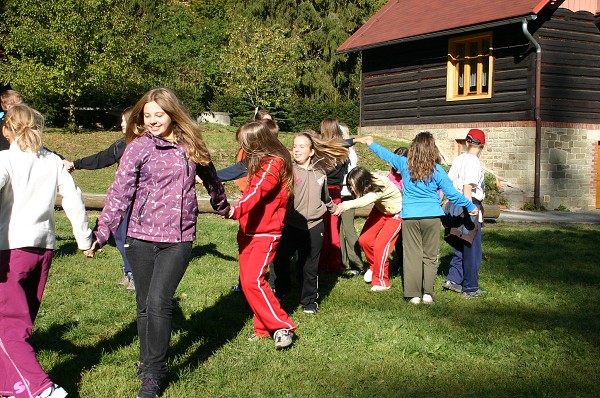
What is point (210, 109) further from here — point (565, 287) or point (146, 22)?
point (565, 287)

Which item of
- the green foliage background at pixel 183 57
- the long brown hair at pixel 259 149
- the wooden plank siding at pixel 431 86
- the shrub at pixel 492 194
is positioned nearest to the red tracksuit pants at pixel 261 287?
the long brown hair at pixel 259 149

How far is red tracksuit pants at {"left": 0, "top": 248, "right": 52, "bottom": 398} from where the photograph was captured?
12.9 ft

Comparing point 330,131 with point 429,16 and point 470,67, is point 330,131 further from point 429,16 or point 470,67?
point 429,16

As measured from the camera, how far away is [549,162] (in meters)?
19.3

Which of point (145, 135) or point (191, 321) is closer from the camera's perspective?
point (145, 135)

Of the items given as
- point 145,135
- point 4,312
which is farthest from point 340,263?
point 4,312

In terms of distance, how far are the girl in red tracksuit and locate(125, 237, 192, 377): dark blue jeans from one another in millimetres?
1074

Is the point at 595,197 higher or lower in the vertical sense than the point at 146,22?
lower

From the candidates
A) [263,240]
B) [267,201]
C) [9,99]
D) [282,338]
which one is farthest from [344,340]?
[9,99]

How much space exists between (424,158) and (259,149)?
2034mm

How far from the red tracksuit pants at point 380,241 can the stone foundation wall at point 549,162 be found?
1206 cm

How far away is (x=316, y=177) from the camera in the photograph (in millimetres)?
6551

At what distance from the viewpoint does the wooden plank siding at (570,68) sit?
19.2 meters

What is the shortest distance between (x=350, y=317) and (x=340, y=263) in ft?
7.04
